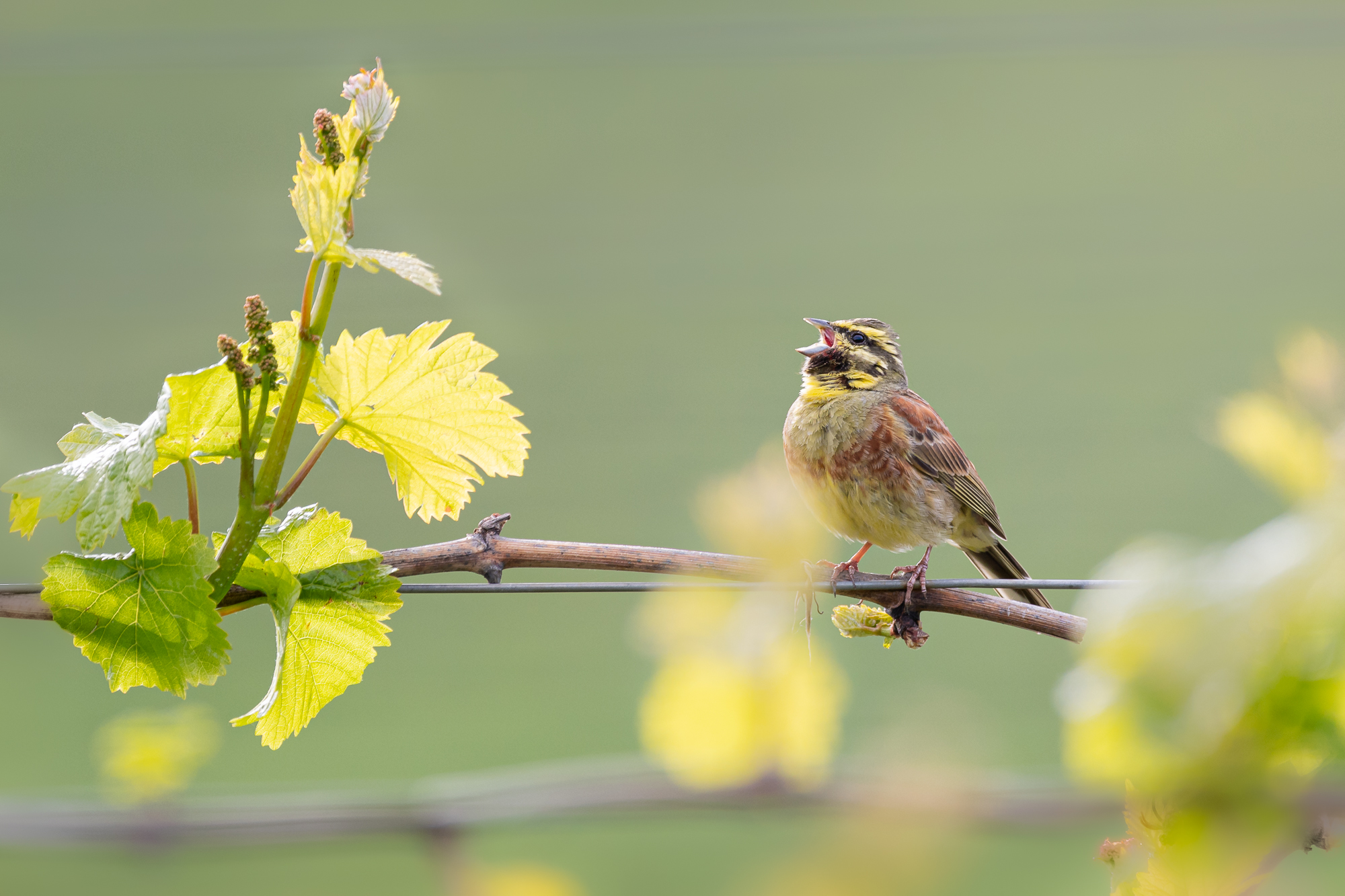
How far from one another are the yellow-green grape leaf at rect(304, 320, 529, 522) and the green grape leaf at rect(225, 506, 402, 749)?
0.15 ft

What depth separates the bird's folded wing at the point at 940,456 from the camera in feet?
3.22

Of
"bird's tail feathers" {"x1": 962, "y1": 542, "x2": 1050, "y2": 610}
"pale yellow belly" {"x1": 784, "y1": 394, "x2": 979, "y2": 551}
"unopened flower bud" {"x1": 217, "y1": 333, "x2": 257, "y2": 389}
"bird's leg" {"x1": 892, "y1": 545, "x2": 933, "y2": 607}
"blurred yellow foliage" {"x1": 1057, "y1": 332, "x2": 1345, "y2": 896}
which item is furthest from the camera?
"bird's tail feathers" {"x1": 962, "y1": 542, "x2": 1050, "y2": 610}

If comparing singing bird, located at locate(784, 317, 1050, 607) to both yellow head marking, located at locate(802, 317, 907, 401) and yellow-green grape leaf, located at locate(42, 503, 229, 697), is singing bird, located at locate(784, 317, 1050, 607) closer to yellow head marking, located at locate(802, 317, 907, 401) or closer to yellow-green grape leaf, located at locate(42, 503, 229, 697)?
yellow head marking, located at locate(802, 317, 907, 401)

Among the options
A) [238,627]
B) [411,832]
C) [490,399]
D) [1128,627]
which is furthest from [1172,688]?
[238,627]

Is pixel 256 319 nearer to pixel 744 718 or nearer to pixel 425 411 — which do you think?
pixel 425 411

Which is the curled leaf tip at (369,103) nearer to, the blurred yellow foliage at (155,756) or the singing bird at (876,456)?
the blurred yellow foliage at (155,756)

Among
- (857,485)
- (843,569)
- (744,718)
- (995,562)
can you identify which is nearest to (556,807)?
(744,718)

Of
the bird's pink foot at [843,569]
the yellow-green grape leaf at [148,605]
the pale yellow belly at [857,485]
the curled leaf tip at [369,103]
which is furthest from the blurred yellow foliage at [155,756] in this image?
the pale yellow belly at [857,485]

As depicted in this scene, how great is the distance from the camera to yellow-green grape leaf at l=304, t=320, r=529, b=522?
40cm

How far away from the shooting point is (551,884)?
0.55ft

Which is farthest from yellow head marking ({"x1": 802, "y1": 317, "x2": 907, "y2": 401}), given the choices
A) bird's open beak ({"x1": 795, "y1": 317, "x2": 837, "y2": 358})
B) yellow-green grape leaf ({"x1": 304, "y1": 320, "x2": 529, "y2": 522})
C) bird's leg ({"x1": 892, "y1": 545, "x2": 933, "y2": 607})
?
yellow-green grape leaf ({"x1": 304, "y1": 320, "x2": 529, "y2": 522})

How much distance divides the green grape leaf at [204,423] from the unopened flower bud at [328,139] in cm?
10

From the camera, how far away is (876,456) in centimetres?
95

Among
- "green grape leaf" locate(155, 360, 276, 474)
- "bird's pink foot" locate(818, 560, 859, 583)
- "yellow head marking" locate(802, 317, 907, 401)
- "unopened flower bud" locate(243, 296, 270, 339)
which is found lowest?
"bird's pink foot" locate(818, 560, 859, 583)
